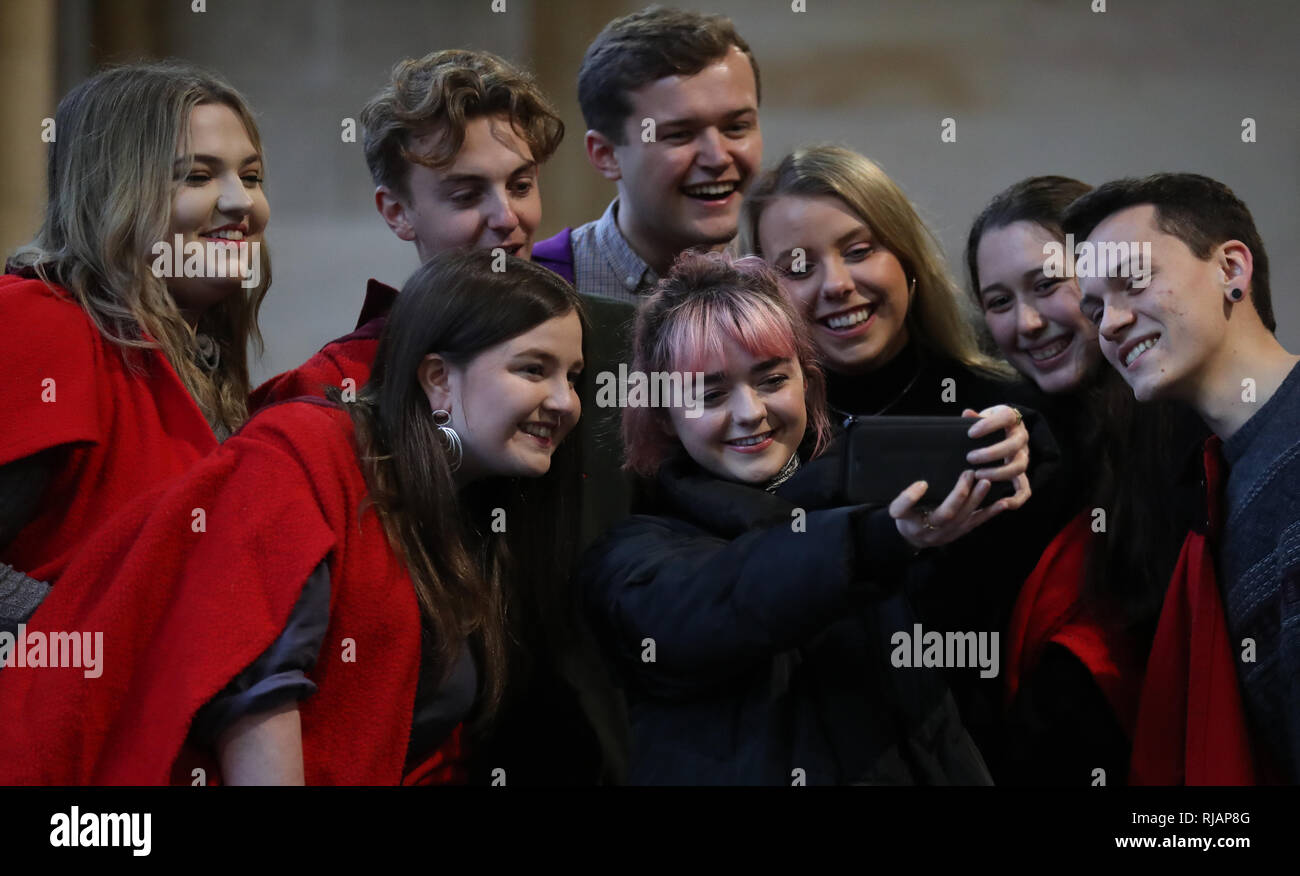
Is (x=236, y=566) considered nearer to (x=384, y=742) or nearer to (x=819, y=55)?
(x=384, y=742)

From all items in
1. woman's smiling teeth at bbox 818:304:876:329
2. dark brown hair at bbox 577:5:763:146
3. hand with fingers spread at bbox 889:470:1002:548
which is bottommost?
hand with fingers spread at bbox 889:470:1002:548

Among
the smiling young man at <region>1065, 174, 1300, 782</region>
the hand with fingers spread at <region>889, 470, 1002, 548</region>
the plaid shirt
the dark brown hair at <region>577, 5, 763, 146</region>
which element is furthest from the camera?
the plaid shirt

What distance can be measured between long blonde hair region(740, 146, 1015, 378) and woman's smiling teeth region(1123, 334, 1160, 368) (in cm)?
38

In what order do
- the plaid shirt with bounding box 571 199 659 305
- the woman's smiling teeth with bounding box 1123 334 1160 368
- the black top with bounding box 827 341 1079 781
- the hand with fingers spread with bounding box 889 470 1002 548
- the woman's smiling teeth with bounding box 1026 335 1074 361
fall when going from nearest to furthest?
the hand with fingers spread with bounding box 889 470 1002 548, the woman's smiling teeth with bounding box 1123 334 1160 368, the black top with bounding box 827 341 1079 781, the woman's smiling teeth with bounding box 1026 335 1074 361, the plaid shirt with bounding box 571 199 659 305

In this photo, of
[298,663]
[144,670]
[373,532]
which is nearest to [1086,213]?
[373,532]

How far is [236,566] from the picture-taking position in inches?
68.9

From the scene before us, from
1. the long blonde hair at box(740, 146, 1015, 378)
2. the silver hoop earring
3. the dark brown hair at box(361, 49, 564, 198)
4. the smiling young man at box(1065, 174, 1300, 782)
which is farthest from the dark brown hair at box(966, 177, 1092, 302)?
the silver hoop earring

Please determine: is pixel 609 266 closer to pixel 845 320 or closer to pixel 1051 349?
pixel 845 320

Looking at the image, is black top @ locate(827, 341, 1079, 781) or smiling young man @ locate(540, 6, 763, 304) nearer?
black top @ locate(827, 341, 1079, 781)

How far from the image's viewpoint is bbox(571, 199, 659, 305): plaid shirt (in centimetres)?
277

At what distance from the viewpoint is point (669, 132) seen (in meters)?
2.70

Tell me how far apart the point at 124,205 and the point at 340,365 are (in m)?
0.39

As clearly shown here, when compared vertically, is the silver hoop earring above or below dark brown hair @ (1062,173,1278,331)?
below

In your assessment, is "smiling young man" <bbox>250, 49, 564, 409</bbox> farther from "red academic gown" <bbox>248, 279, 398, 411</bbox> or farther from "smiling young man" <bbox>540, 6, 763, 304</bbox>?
"smiling young man" <bbox>540, 6, 763, 304</bbox>
